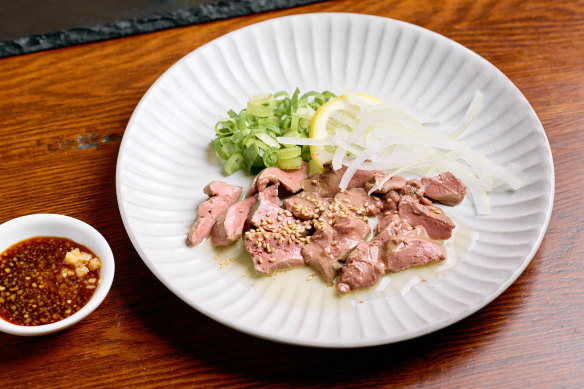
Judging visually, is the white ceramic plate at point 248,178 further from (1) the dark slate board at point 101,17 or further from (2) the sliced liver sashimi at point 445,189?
(1) the dark slate board at point 101,17

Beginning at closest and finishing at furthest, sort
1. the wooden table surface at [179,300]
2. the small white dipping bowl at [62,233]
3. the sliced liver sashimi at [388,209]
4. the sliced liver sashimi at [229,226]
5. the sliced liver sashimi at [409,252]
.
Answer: the wooden table surface at [179,300]
the small white dipping bowl at [62,233]
the sliced liver sashimi at [409,252]
the sliced liver sashimi at [229,226]
the sliced liver sashimi at [388,209]

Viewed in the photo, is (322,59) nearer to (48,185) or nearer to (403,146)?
(403,146)

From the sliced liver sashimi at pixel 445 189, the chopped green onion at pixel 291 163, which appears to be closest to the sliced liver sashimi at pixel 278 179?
the chopped green onion at pixel 291 163

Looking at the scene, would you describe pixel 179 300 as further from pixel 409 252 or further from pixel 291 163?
pixel 409 252

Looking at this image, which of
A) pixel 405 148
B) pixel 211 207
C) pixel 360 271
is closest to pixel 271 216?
pixel 211 207

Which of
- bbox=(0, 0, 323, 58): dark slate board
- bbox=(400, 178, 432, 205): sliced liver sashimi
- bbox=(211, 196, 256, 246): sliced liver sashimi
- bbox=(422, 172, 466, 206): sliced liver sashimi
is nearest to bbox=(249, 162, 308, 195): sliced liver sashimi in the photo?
bbox=(211, 196, 256, 246): sliced liver sashimi

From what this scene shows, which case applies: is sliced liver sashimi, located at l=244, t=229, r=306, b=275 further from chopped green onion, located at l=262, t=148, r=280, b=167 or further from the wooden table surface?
chopped green onion, located at l=262, t=148, r=280, b=167

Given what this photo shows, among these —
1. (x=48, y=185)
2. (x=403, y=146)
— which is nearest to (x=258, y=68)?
(x=403, y=146)
